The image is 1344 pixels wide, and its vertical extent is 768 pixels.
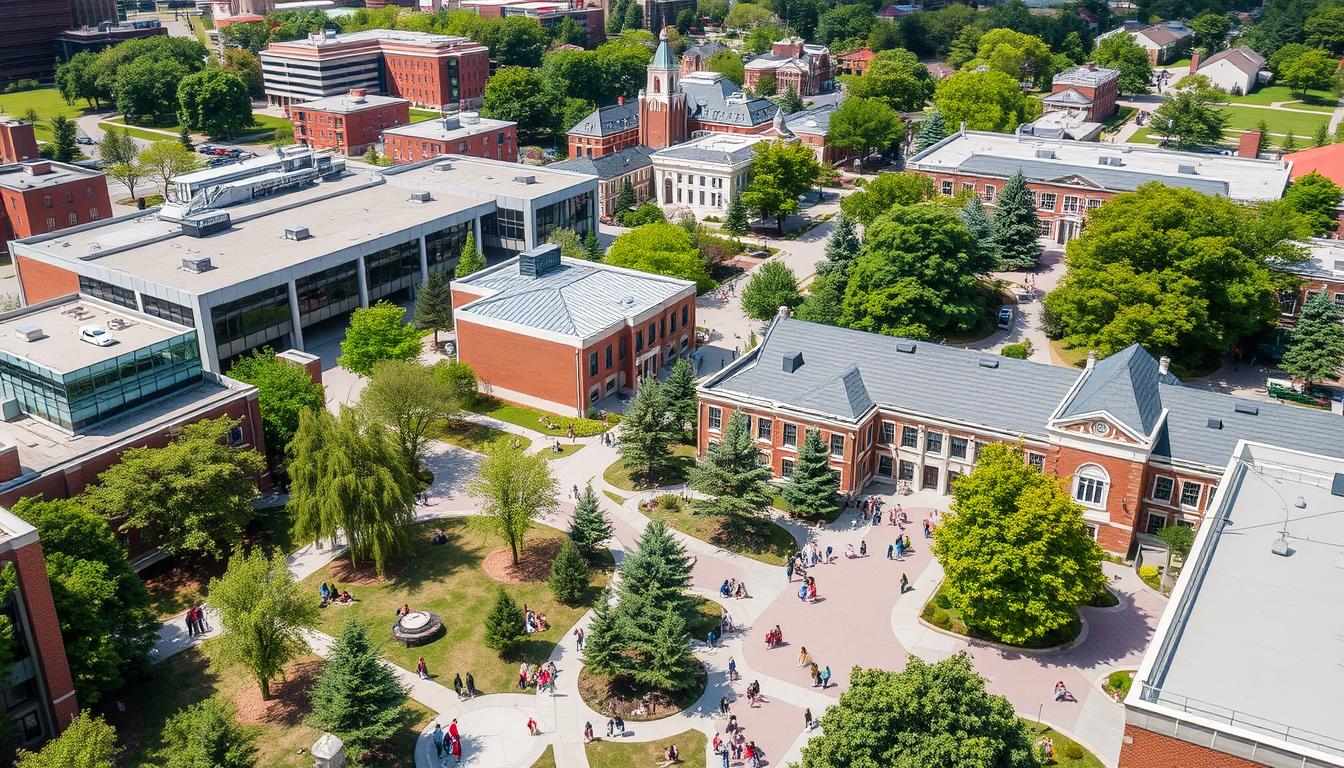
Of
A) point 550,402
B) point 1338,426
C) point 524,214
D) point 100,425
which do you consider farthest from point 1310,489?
point 524,214

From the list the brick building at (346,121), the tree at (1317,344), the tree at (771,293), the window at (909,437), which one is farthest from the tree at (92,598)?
the brick building at (346,121)

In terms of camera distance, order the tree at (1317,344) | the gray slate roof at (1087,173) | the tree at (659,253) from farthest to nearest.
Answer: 1. the gray slate roof at (1087,173)
2. the tree at (659,253)
3. the tree at (1317,344)

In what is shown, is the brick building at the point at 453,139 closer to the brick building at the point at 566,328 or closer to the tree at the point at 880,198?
the tree at the point at 880,198

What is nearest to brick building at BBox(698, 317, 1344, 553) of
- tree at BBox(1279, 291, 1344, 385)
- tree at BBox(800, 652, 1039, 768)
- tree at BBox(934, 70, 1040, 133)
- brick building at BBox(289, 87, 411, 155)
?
tree at BBox(1279, 291, 1344, 385)

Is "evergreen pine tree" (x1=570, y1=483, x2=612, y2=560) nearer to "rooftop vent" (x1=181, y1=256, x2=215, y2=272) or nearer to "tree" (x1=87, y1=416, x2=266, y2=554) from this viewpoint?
"tree" (x1=87, y1=416, x2=266, y2=554)

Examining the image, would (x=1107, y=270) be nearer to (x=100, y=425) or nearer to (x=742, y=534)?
(x=742, y=534)

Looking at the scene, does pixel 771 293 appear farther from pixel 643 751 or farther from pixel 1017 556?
pixel 643 751

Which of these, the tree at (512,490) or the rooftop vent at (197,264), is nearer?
the tree at (512,490)

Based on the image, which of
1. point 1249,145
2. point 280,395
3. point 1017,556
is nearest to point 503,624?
point 1017,556
